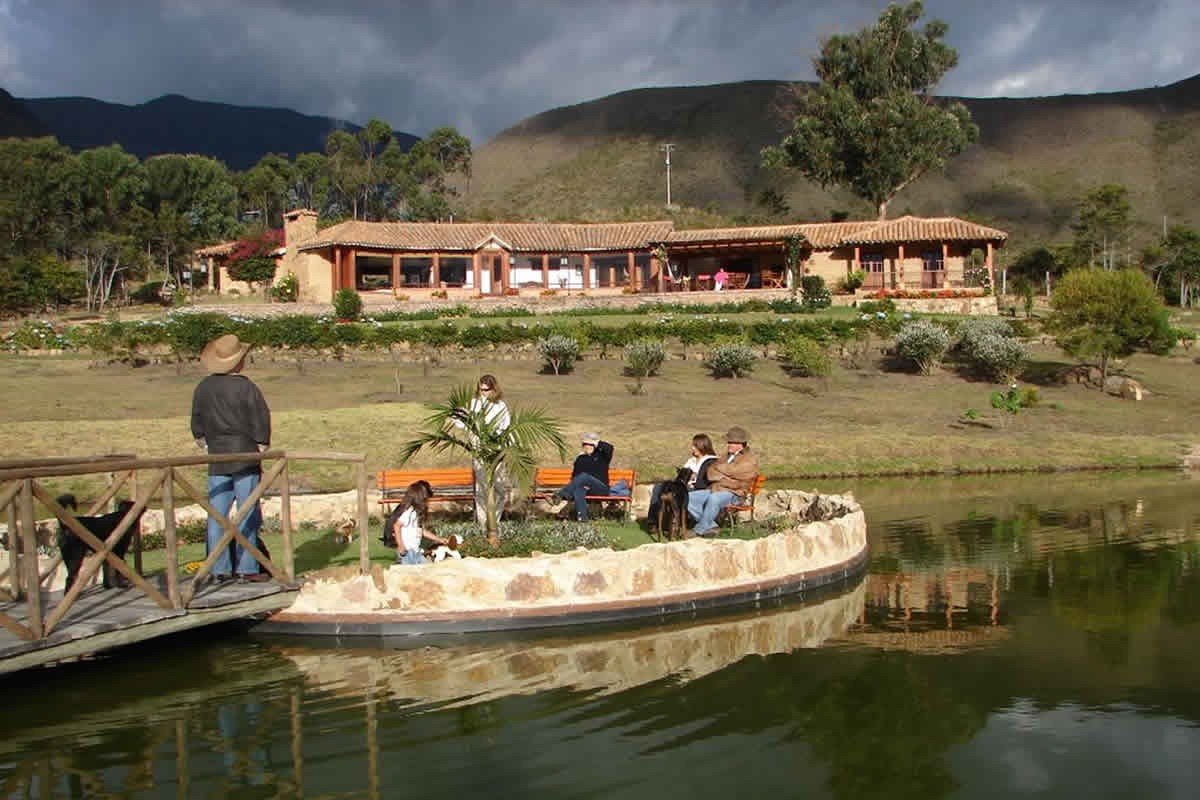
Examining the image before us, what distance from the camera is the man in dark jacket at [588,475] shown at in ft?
40.6

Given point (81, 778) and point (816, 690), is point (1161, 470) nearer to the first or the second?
point (816, 690)

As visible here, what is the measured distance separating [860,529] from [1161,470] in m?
13.6

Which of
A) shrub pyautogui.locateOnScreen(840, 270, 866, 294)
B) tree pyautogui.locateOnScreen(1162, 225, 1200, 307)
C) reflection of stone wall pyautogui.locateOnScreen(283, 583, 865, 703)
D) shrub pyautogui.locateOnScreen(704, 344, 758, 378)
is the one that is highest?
tree pyautogui.locateOnScreen(1162, 225, 1200, 307)

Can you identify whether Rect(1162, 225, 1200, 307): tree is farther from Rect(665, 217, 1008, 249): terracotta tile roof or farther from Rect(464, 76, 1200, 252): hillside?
Rect(464, 76, 1200, 252): hillside

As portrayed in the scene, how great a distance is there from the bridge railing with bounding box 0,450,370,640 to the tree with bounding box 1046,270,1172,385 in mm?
27137

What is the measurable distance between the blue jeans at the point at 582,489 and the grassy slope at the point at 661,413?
678cm

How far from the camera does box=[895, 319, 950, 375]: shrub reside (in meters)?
32.2

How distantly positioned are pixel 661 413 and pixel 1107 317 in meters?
14.2

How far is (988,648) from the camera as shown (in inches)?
358

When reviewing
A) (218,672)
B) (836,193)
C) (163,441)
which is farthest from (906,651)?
(836,193)

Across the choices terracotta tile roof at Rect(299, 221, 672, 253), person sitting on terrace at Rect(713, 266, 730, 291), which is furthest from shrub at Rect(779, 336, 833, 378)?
terracotta tile roof at Rect(299, 221, 672, 253)

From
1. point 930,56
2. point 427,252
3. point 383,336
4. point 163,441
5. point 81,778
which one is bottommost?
point 81,778

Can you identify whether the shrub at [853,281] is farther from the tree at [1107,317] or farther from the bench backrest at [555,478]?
the bench backrest at [555,478]

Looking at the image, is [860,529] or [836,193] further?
[836,193]
